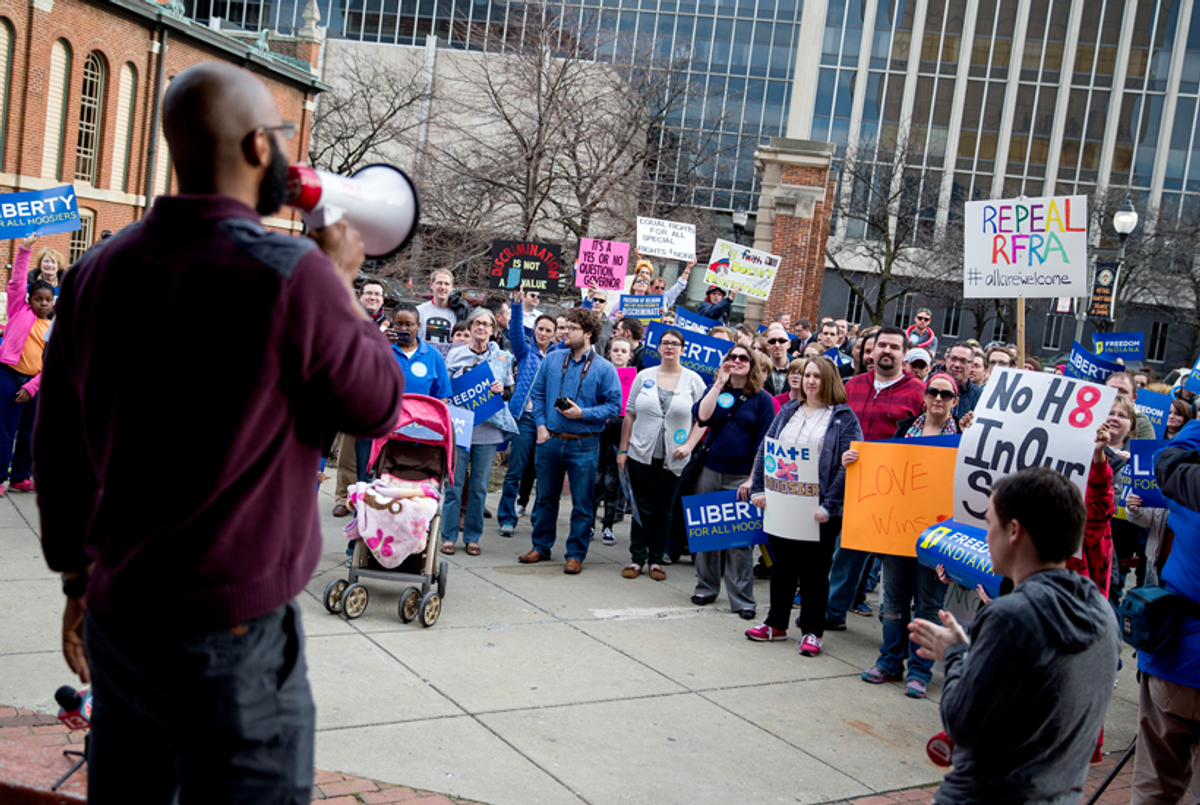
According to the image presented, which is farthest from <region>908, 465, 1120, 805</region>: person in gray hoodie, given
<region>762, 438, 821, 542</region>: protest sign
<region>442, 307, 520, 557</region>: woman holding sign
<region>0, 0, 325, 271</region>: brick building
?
<region>0, 0, 325, 271</region>: brick building

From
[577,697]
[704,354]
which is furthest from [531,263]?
[577,697]

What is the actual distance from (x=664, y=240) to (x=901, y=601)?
10276 millimetres

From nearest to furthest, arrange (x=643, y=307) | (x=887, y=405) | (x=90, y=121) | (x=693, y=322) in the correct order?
(x=887, y=405)
(x=693, y=322)
(x=643, y=307)
(x=90, y=121)

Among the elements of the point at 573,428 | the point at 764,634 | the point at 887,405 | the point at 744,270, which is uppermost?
the point at 744,270

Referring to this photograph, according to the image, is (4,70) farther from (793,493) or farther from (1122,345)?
(793,493)

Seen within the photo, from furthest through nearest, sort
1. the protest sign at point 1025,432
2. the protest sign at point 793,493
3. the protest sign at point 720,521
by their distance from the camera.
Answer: the protest sign at point 720,521 → the protest sign at point 793,493 → the protest sign at point 1025,432

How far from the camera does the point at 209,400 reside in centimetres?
198

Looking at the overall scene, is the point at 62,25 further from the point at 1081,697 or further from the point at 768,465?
the point at 1081,697

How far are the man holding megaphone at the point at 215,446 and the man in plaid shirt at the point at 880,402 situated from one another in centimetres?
624

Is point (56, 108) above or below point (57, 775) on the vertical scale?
above

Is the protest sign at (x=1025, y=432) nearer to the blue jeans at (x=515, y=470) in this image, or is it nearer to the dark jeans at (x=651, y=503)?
the dark jeans at (x=651, y=503)

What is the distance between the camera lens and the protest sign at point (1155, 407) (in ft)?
32.9

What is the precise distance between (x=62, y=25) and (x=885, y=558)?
3354 cm

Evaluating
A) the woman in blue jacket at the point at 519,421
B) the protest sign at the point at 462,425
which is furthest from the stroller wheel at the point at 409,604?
the woman in blue jacket at the point at 519,421
